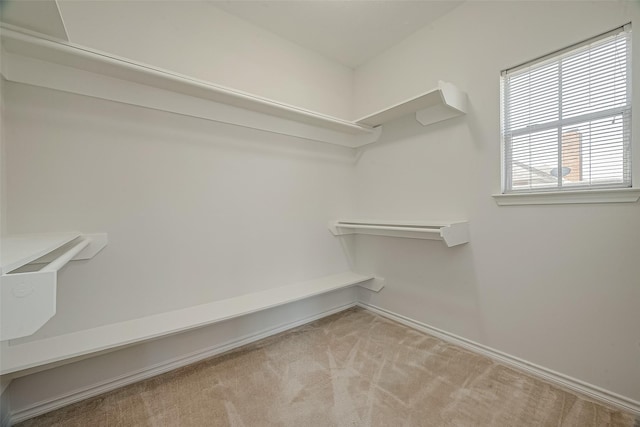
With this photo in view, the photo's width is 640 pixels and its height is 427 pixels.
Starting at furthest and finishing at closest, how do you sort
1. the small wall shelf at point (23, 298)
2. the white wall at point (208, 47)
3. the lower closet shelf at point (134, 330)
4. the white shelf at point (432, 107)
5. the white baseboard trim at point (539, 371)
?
1. the white shelf at point (432, 107)
2. the white wall at point (208, 47)
3. the white baseboard trim at point (539, 371)
4. the lower closet shelf at point (134, 330)
5. the small wall shelf at point (23, 298)

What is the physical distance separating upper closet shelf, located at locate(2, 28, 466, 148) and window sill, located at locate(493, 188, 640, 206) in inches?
29.7

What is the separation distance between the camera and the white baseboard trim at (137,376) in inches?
57.1

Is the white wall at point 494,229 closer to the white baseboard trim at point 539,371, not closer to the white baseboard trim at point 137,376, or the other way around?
the white baseboard trim at point 539,371

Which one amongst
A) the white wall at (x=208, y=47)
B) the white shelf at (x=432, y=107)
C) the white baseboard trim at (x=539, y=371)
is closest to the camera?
the white baseboard trim at (x=539, y=371)

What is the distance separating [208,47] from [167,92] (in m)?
0.55

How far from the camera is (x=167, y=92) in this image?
1.81 meters

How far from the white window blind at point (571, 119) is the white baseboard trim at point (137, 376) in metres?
2.27

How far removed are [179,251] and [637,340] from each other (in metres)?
2.77

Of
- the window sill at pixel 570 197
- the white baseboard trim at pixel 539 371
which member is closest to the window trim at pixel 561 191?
the window sill at pixel 570 197

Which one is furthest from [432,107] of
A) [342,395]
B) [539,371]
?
[342,395]

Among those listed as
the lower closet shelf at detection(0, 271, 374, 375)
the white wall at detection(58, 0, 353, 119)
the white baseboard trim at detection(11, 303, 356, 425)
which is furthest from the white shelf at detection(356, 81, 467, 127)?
the white baseboard trim at detection(11, 303, 356, 425)

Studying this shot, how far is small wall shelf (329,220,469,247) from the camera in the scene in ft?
6.28

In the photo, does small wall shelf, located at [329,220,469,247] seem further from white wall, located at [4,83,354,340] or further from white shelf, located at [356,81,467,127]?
white shelf, located at [356,81,467,127]

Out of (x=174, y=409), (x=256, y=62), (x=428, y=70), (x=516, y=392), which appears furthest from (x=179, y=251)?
(x=428, y=70)
